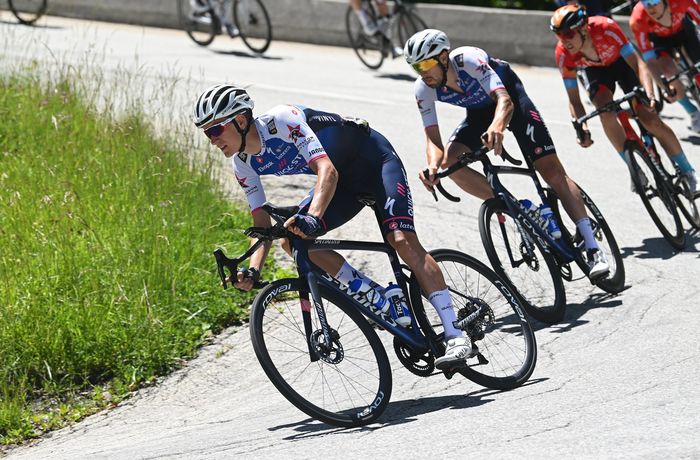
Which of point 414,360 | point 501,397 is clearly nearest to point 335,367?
point 414,360

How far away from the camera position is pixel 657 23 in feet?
37.9

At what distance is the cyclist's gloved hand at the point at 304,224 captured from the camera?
5.87 meters

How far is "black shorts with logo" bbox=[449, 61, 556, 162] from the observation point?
322 inches

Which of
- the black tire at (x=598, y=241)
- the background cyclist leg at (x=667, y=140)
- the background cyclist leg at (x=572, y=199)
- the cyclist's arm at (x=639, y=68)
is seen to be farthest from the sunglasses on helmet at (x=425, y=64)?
the background cyclist leg at (x=667, y=140)

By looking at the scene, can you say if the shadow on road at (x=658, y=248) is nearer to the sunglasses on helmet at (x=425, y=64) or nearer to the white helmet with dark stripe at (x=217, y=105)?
the sunglasses on helmet at (x=425, y=64)

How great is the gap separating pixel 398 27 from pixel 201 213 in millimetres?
8624

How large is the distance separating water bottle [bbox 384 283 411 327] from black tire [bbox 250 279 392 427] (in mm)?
275

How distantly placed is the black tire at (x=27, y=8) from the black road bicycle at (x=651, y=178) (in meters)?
13.8

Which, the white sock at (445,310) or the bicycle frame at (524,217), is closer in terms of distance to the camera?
A: the white sock at (445,310)

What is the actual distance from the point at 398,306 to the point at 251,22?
13.0 m

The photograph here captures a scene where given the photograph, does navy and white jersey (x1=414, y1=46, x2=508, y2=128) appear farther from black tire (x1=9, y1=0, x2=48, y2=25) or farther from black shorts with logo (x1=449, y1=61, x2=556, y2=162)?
black tire (x1=9, y1=0, x2=48, y2=25)

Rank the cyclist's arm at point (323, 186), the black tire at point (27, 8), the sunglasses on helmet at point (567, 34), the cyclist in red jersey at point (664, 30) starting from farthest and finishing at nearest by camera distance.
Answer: the black tire at point (27, 8), the cyclist in red jersey at point (664, 30), the sunglasses on helmet at point (567, 34), the cyclist's arm at point (323, 186)

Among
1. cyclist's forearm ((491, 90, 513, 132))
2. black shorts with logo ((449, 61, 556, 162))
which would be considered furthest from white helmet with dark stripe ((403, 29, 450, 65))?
black shorts with logo ((449, 61, 556, 162))

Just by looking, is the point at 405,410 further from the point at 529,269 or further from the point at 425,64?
the point at 425,64
